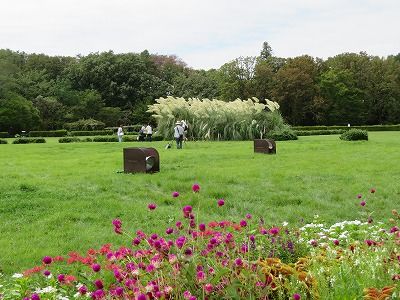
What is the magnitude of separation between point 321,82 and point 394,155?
3794cm

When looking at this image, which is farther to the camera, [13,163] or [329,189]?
[13,163]

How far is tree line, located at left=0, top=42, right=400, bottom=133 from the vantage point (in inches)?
1957

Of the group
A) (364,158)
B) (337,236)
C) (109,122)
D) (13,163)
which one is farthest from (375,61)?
(337,236)

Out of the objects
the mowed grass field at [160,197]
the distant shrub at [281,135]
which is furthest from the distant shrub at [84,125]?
the mowed grass field at [160,197]

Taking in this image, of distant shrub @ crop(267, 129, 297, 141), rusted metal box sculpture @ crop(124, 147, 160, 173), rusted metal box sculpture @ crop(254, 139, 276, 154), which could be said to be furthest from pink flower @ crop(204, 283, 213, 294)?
distant shrub @ crop(267, 129, 297, 141)

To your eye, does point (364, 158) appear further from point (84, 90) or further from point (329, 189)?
point (84, 90)

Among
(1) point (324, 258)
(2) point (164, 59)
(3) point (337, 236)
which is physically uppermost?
(2) point (164, 59)

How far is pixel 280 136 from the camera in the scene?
966 inches

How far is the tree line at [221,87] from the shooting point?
163 feet

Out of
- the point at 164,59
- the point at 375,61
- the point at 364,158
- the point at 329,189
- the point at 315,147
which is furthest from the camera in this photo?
the point at 164,59

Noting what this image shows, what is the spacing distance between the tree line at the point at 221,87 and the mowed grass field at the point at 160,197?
36.2m

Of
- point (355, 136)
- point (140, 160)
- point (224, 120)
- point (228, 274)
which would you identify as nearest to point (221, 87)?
point (224, 120)

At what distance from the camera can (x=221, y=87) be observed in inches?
2108

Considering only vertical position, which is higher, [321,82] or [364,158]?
[321,82]
